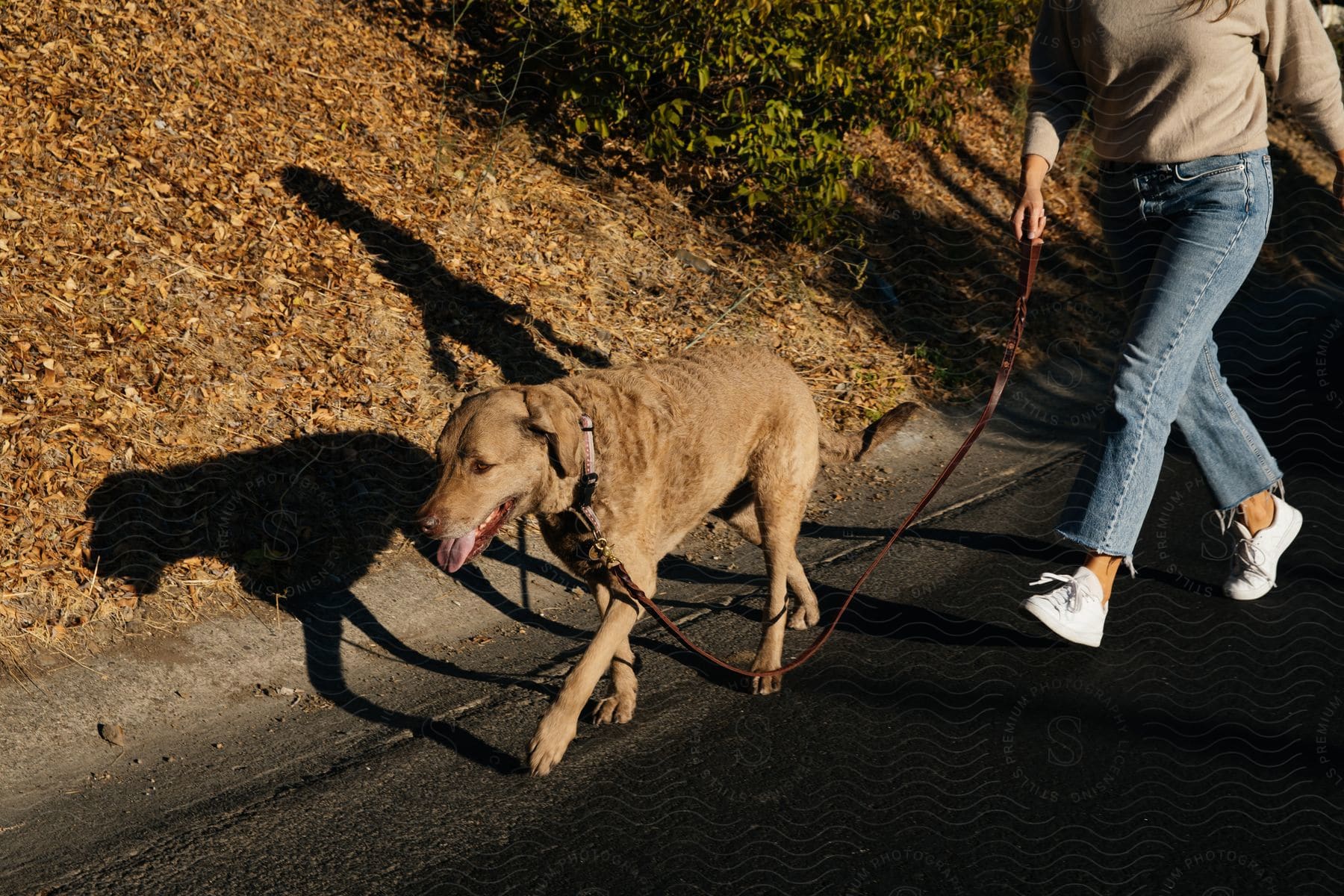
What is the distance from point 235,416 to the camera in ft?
18.0

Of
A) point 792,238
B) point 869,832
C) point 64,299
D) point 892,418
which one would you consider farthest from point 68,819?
point 792,238

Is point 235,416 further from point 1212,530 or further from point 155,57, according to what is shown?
point 1212,530

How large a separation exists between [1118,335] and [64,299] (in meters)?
8.57

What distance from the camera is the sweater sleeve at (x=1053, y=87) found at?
15.0ft

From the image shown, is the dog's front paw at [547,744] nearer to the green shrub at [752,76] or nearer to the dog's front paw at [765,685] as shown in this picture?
the dog's front paw at [765,685]

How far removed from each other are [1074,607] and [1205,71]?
2133 millimetres

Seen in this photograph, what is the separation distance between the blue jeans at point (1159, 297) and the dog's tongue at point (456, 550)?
7.88ft

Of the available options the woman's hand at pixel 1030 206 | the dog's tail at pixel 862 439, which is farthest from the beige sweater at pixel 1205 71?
the dog's tail at pixel 862 439

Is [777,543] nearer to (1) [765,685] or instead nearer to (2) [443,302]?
(1) [765,685]

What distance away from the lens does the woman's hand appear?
14.4 feet

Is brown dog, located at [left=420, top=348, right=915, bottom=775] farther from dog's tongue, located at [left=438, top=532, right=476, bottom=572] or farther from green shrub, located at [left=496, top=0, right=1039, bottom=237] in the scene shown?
→ green shrub, located at [left=496, top=0, right=1039, bottom=237]

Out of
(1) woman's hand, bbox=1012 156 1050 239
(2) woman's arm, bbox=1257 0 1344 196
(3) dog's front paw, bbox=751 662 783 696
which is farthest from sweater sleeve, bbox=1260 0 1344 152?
(3) dog's front paw, bbox=751 662 783 696

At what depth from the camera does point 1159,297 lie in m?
4.32

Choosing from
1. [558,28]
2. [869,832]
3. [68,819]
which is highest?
[558,28]
